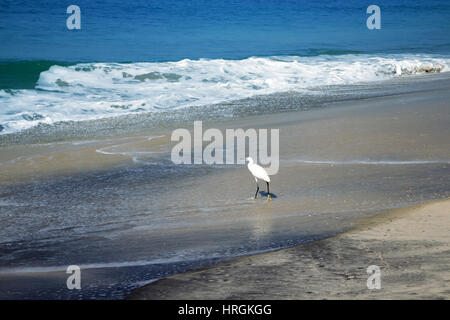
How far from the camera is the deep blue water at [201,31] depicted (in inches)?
1025

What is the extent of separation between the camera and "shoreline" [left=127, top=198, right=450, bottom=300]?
9.78ft

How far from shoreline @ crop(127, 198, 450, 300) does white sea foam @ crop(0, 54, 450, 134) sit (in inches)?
315

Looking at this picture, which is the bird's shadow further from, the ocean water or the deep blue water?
the deep blue water

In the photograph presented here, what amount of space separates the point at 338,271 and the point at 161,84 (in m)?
13.9

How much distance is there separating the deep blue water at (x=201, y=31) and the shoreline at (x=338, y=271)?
20.8 metres

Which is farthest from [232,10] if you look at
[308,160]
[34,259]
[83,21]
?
[34,259]

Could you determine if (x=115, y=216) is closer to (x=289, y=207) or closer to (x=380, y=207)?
(x=289, y=207)

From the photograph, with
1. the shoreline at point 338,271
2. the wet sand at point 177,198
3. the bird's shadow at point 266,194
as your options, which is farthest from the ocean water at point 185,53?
the shoreline at point 338,271

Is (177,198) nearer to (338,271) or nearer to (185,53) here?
(338,271)

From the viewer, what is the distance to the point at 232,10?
47.3 meters

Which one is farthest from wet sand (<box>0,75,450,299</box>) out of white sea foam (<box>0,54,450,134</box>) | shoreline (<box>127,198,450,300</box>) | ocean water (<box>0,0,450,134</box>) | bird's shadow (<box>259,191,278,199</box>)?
ocean water (<box>0,0,450,134</box>)

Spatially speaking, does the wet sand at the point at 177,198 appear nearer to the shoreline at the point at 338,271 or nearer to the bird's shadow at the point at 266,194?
the bird's shadow at the point at 266,194

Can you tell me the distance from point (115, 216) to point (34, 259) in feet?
3.92

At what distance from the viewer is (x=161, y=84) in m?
16.6
